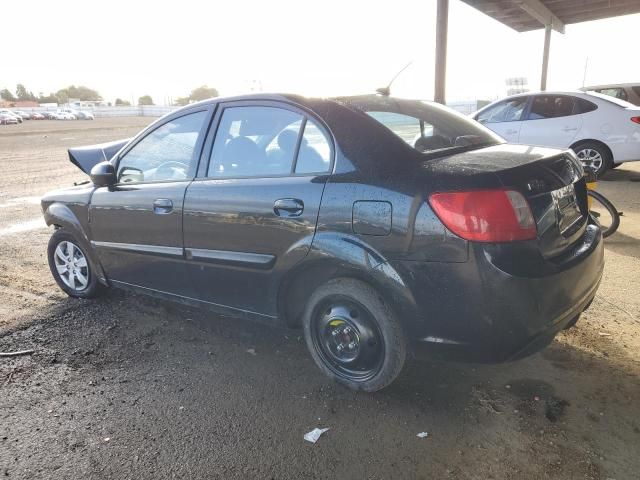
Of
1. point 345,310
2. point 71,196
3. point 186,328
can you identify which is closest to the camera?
point 345,310

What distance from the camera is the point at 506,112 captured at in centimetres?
898

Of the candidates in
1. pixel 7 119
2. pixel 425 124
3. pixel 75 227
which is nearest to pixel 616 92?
pixel 425 124

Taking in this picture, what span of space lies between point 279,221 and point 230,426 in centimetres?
110

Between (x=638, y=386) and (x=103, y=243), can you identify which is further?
(x=103, y=243)

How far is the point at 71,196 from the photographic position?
13.2 feet

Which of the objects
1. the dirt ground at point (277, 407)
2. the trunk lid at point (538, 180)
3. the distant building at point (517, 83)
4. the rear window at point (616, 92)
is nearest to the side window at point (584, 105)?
the rear window at point (616, 92)

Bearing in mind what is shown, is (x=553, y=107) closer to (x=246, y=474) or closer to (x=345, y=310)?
(x=345, y=310)

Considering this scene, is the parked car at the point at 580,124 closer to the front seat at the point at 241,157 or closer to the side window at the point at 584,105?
the side window at the point at 584,105

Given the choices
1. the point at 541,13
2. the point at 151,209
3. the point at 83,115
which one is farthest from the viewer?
the point at 83,115

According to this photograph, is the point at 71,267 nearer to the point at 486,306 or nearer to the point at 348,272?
the point at 348,272

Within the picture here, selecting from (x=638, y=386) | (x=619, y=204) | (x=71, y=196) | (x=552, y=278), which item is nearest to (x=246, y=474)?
(x=552, y=278)

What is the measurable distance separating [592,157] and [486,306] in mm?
7703

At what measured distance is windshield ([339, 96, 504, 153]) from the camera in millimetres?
2748

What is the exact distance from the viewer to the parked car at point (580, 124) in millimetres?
8156
